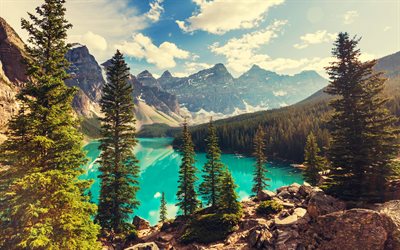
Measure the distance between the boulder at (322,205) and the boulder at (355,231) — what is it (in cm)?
185

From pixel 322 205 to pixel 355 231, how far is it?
3.76m

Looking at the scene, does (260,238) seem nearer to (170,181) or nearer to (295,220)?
(295,220)

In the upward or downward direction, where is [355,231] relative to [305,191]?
upward

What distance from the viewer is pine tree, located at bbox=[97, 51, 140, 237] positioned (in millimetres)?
24344

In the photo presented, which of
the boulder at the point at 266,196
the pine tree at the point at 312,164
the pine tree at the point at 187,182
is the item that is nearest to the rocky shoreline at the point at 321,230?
the boulder at the point at 266,196

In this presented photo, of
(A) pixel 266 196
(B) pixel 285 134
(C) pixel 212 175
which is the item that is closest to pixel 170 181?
(C) pixel 212 175

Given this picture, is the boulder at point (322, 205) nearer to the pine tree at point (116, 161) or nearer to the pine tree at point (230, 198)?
the pine tree at point (230, 198)

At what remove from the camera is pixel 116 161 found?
81.3ft

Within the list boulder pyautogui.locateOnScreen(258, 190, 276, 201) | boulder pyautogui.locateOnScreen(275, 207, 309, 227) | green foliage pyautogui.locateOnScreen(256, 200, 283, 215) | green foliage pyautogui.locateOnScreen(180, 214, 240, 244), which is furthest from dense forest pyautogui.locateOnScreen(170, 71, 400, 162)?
boulder pyautogui.locateOnScreen(275, 207, 309, 227)

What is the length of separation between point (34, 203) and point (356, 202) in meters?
21.1

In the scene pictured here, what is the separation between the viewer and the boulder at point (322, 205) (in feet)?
54.1

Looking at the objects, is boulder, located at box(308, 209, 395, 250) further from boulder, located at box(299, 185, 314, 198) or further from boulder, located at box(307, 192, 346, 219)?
boulder, located at box(299, 185, 314, 198)

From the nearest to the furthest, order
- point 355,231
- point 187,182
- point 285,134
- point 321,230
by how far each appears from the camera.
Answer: point 355,231
point 321,230
point 187,182
point 285,134

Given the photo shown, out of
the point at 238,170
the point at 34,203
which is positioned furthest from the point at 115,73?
the point at 238,170
